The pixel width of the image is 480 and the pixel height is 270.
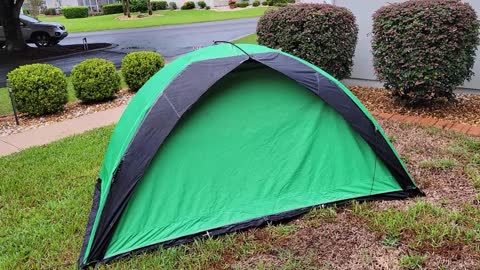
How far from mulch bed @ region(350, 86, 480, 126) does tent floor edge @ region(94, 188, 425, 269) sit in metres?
2.08

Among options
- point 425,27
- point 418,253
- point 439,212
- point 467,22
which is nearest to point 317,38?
point 425,27

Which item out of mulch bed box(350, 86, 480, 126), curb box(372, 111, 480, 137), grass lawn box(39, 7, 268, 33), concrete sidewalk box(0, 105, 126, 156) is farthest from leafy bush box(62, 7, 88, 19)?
curb box(372, 111, 480, 137)

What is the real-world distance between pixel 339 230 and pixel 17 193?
276cm

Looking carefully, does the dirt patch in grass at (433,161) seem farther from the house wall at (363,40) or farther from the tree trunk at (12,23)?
Result: the tree trunk at (12,23)

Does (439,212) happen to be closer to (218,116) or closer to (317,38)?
(218,116)

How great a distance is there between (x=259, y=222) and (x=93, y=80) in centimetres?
459

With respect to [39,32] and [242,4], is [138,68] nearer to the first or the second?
[39,32]

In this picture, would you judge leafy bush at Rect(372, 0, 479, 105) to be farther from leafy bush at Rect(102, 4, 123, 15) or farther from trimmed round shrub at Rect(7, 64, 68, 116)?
leafy bush at Rect(102, 4, 123, 15)

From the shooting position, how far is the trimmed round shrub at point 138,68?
7.05m

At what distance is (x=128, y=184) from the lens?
2.58 metres

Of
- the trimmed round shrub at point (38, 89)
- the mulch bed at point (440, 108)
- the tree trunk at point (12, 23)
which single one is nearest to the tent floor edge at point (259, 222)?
the mulch bed at point (440, 108)

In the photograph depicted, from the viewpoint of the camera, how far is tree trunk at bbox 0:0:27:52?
13.2m

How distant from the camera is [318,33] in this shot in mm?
5379

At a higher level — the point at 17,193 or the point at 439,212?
the point at 439,212
